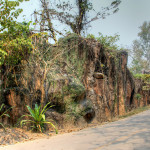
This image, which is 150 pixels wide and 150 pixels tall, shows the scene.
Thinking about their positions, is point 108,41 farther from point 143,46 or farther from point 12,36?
point 143,46

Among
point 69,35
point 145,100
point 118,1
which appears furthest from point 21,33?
point 145,100

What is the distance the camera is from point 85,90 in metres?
8.98

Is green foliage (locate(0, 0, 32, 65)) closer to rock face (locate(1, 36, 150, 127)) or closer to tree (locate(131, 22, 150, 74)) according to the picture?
rock face (locate(1, 36, 150, 127))

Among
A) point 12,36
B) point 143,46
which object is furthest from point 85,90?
point 143,46

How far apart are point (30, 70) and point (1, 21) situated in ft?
7.62

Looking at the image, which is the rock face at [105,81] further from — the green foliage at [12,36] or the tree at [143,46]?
the tree at [143,46]

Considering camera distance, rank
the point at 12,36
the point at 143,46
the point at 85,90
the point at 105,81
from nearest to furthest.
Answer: the point at 12,36
the point at 85,90
the point at 105,81
the point at 143,46

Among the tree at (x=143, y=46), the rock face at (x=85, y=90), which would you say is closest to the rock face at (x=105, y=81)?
the rock face at (x=85, y=90)

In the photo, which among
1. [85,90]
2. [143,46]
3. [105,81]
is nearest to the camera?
[85,90]

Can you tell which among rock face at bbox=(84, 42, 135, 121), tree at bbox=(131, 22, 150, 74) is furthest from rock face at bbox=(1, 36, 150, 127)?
tree at bbox=(131, 22, 150, 74)

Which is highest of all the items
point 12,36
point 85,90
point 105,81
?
point 12,36

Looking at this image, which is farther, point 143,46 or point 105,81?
point 143,46

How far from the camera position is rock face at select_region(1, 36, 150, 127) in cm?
794

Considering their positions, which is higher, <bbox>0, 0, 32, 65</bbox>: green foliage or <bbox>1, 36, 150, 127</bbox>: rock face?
<bbox>0, 0, 32, 65</bbox>: green foliage
